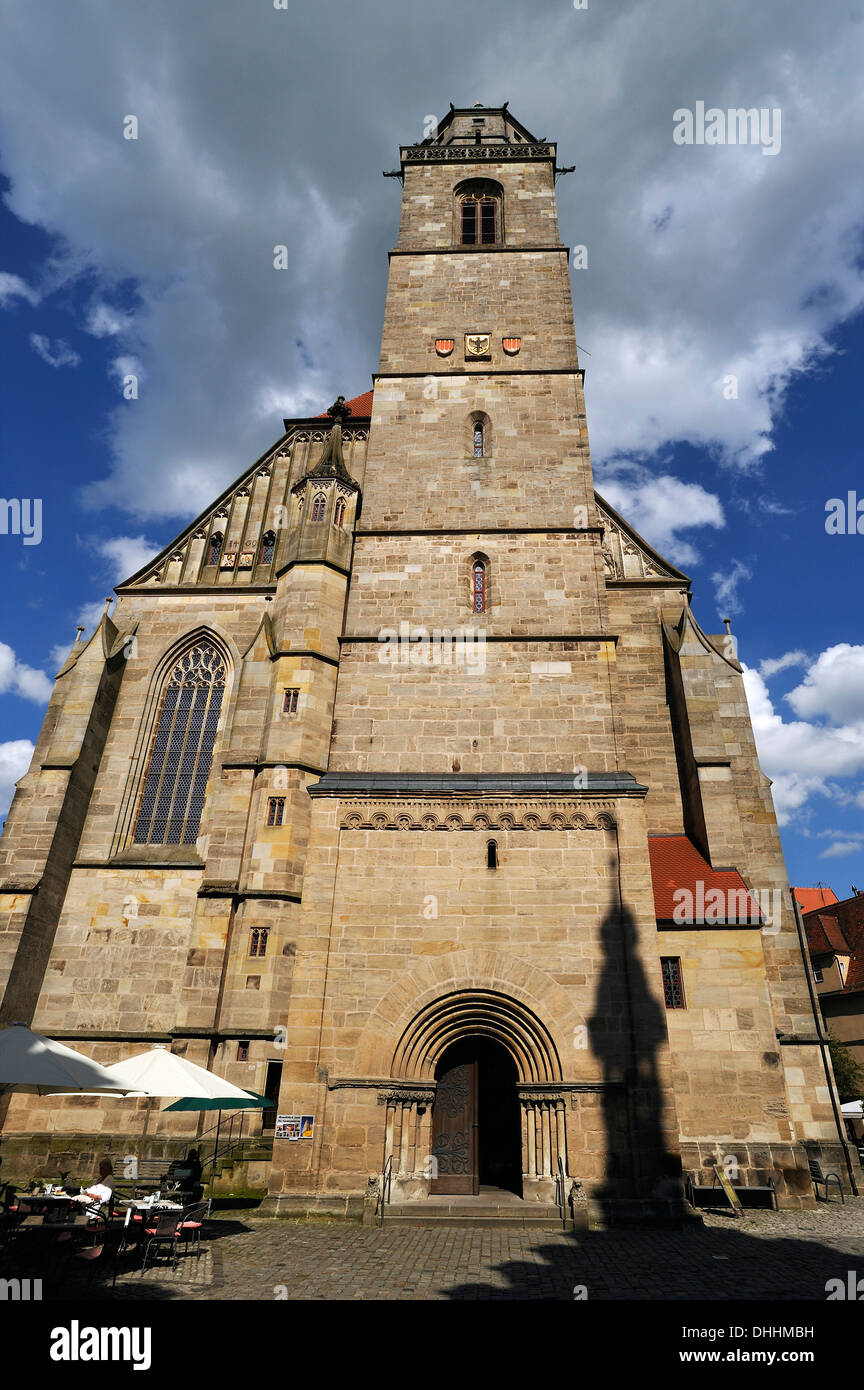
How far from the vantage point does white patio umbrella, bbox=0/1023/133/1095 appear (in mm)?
8648

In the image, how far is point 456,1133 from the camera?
491 inches

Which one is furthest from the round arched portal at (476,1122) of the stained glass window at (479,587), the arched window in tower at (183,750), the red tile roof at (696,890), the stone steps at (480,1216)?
the stained glass window at (479,587)

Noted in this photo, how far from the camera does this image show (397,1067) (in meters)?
12.0

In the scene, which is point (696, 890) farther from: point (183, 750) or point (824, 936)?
point (824, 936)

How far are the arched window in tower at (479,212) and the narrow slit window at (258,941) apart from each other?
64.3 feet

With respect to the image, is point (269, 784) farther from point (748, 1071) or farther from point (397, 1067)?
point (748, 1071)

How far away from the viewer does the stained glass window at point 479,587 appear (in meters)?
16.4

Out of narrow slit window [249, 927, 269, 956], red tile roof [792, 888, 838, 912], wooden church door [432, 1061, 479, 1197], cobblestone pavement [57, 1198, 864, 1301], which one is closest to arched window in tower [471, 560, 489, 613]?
narrow slit window [249, 927, 269, 956]

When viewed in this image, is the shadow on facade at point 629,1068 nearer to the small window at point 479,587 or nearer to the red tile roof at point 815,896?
the small window at point 479,587

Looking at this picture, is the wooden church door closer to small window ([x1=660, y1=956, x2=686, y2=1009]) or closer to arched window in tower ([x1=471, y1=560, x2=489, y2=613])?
small window ([x1=660, y1=956, x2=686, y2=1009])
